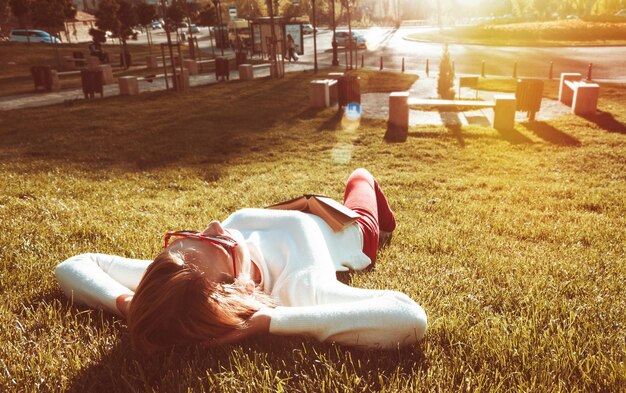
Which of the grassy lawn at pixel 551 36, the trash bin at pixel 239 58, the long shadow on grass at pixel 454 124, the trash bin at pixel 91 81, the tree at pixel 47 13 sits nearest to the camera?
the long shadow on grass at pixel 454 124

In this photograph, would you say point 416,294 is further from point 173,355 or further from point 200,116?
point 200,116

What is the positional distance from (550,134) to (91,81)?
15672 mm

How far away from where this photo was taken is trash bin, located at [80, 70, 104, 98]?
53.0ft

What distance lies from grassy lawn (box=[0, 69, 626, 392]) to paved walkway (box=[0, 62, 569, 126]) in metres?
1.28

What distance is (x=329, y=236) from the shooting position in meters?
3.12

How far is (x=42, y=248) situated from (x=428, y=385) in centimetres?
335

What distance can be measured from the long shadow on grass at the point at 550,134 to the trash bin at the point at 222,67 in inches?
579

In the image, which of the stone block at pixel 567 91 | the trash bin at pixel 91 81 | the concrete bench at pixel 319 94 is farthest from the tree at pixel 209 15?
the stone block at pixel 567 91

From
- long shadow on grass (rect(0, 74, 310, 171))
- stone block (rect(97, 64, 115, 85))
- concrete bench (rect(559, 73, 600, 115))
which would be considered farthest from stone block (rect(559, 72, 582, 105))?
stone block (rect(97, 64, 115, 85))

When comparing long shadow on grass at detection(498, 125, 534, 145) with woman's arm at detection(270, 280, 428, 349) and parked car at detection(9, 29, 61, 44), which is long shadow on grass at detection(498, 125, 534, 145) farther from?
parked car at detection(9, 29, 61, 44)

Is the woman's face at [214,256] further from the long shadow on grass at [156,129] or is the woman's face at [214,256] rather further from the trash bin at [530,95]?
the trash bin at [530,95]

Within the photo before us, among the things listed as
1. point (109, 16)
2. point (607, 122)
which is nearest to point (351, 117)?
point (607, 122)

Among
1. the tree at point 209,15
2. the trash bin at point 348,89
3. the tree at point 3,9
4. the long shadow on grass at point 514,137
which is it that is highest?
the tree at point 3,9

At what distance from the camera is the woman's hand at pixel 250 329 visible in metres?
2.14
